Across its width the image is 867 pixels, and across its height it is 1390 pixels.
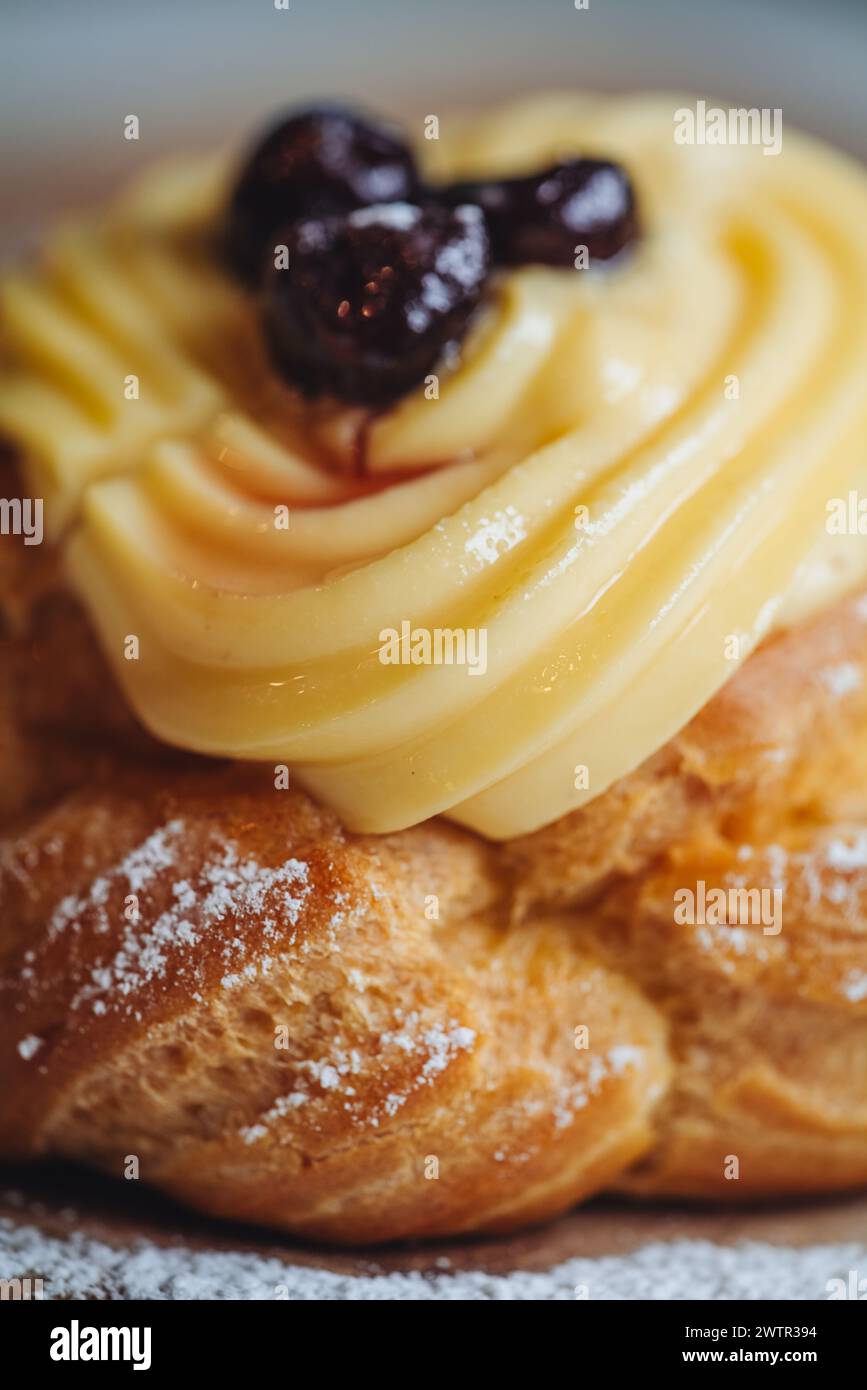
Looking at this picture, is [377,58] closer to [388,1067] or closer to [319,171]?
[319,171]

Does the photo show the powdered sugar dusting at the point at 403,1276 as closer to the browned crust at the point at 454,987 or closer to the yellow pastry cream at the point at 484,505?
the browned crust at the point at 454,987

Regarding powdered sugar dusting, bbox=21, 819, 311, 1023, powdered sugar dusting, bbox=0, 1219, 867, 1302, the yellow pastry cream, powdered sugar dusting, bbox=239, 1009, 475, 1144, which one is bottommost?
powdered sugar dusting, bbox=0, 1219, 867, 1302

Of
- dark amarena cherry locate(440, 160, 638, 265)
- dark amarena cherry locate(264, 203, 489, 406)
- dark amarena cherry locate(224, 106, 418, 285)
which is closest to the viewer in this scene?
dark amarena cherry locate(264, 203, 489, 406)

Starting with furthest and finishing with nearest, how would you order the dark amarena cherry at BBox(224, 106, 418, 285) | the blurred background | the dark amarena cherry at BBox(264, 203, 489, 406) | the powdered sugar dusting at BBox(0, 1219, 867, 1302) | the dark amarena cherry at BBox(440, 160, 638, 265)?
1. the blurred background
2. the dark amarena cherry at BBox(224, 106, 418, 285)
3. the dark amarena cherry at BBox(440, 160, 638, 265)
4. the dark amarena cherry at BBox(264, 203, 489, 406)
5. the powdered sugar dusting at BBox(0, 1219, 867, 1302)

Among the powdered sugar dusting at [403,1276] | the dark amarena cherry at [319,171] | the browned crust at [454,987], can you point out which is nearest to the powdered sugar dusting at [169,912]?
the browned crust at [454,987]

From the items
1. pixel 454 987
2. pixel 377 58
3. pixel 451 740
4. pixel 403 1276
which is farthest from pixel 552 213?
pixel 377 58

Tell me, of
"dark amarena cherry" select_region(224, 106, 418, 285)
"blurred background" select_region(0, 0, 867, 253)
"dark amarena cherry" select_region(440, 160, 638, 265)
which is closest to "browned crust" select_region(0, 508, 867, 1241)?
"dark amarena cherry" select_region(440, 160, 638, 265)

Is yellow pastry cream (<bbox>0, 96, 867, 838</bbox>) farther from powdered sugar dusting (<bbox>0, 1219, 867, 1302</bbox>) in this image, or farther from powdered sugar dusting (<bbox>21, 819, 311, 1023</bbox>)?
powdered sugar dusting (<bbox>0, 1219, 867, 1302</bbox>)
